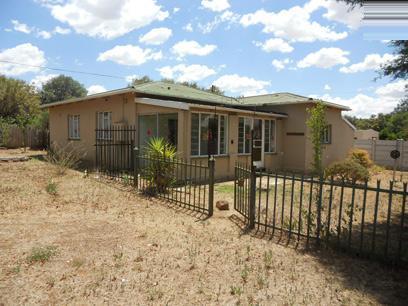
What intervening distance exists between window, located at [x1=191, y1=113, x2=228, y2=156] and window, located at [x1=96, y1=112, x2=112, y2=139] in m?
4.73

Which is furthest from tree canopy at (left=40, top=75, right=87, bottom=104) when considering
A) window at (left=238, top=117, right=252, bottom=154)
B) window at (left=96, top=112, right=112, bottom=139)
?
window at (left=238, top=117, right=252, bottom=154)

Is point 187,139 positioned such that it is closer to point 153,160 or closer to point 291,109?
point 153,160

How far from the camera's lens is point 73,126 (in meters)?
18.0

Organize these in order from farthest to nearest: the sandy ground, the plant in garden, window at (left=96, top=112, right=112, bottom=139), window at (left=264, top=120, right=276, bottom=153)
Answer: window at (left=264, top=120, right=276, bottom=153) → window at (left=96, top=112, right=112, bottom=139) → the plant in garden → the sandy ground

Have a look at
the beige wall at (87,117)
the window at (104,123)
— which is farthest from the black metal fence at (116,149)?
the beige wall at (87,117)

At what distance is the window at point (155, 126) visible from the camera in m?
13.1

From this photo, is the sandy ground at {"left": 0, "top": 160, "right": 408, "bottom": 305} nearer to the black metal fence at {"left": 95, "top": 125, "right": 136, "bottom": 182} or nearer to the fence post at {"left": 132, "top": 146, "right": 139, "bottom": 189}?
the fence post at {"left": 132, "top": 146, "right": 139, "bottom": 189}

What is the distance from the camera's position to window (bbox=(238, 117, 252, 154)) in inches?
541

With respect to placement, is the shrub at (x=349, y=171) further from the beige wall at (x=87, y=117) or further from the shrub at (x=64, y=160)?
the shrub at (x=64, y=160)

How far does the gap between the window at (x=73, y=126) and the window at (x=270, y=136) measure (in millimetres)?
10270

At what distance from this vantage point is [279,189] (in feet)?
35.5

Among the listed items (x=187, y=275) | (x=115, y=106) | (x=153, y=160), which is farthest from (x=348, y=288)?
(x=115, y=106)

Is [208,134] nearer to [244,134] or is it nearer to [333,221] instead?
[244,134]

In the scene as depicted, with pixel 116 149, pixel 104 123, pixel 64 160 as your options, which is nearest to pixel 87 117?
pixel 104 123
